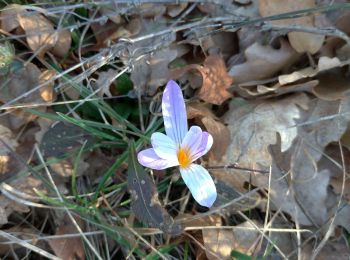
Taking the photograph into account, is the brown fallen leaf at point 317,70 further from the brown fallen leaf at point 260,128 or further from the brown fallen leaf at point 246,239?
the brown fallen leaf at point 246,239

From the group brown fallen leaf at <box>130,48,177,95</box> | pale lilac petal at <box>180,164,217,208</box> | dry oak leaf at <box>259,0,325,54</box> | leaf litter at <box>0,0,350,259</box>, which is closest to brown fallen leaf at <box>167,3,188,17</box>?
leaf litter at <box>0,0,350,259</box>

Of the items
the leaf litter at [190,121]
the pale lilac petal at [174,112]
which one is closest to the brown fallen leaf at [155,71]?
the leaf litter at [190,121]

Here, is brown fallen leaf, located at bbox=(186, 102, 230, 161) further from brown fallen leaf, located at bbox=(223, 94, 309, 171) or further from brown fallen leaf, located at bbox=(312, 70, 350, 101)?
brown fallen leaf, located at bbox=(312, 70, 350, 101)

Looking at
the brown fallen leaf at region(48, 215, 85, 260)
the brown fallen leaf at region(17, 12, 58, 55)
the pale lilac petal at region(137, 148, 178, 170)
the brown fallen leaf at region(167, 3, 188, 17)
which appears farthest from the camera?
the brown fallen leaf at region(167, 3, 188, 17)

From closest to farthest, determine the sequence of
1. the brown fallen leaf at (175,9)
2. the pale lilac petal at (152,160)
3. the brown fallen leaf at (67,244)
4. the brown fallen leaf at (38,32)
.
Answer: the pale lilac petal at (152,160) → the brown fallen leaf at (67,244) → the brown fallen leaf at (38,32) → the brown fallen leaf at (175,9)

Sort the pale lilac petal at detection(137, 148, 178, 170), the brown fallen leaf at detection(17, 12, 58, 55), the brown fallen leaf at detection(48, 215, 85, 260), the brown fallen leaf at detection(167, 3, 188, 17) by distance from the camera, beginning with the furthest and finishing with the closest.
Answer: the brown fallen leaf at detection(167, 3, 188, 17), the brown fallen leaf at detection(17, 12, 58, 55), the brown fallen leaf at detection(48, 215, 85, 260), the pale lilac petal at detection(137, 148, 178, 170)

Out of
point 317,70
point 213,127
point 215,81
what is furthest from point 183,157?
point 317,70
